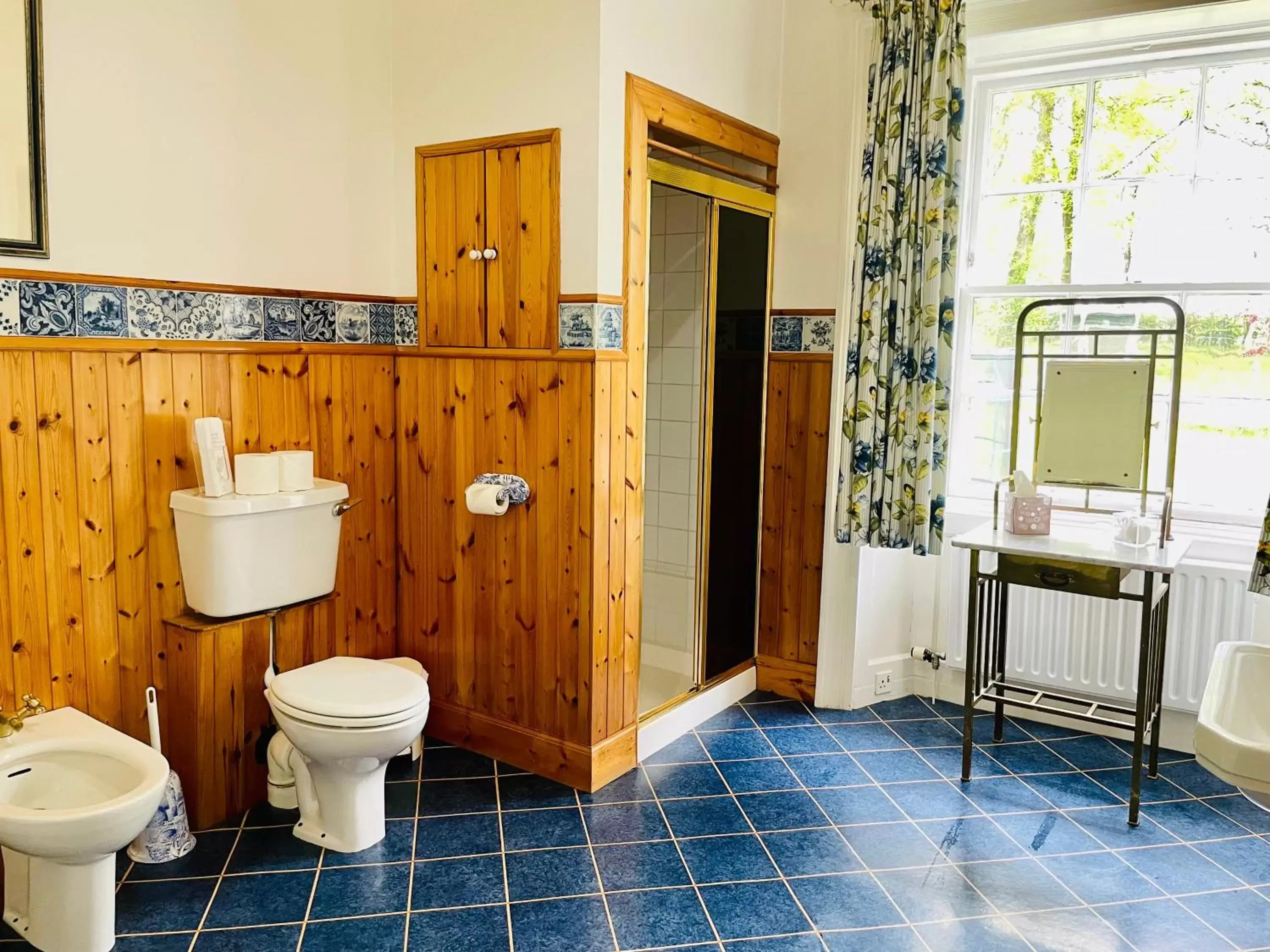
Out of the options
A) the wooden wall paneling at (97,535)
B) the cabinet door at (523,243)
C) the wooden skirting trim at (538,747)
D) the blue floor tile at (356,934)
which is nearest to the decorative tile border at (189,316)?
the wooden wall paneling at (97,535)

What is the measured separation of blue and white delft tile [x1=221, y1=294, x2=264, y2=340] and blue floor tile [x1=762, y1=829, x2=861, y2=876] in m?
2.00

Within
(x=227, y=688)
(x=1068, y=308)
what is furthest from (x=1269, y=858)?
(x=227, y=688)

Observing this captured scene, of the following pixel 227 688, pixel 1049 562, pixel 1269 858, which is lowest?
pixel 1269 858

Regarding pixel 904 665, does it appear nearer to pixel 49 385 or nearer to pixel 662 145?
pixel 662 145

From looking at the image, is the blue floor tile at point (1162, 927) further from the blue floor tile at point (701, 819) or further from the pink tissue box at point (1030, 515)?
the pink tissue box at point (1030, 515)

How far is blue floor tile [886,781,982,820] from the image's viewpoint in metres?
2.80

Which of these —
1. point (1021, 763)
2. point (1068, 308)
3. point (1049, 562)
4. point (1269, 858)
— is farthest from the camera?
point (1068, 308)

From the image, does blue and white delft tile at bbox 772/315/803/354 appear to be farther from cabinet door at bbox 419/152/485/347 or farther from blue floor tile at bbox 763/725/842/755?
blue floor tile at bbox 763/725/842/755

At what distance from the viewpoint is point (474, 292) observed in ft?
9.74

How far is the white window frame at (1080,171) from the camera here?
3.11 metres

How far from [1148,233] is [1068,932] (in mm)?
2224

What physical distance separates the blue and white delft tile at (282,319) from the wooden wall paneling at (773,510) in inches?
64.8

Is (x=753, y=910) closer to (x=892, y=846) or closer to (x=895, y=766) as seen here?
(x=892, y=846)

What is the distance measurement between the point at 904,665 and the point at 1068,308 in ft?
4.60
